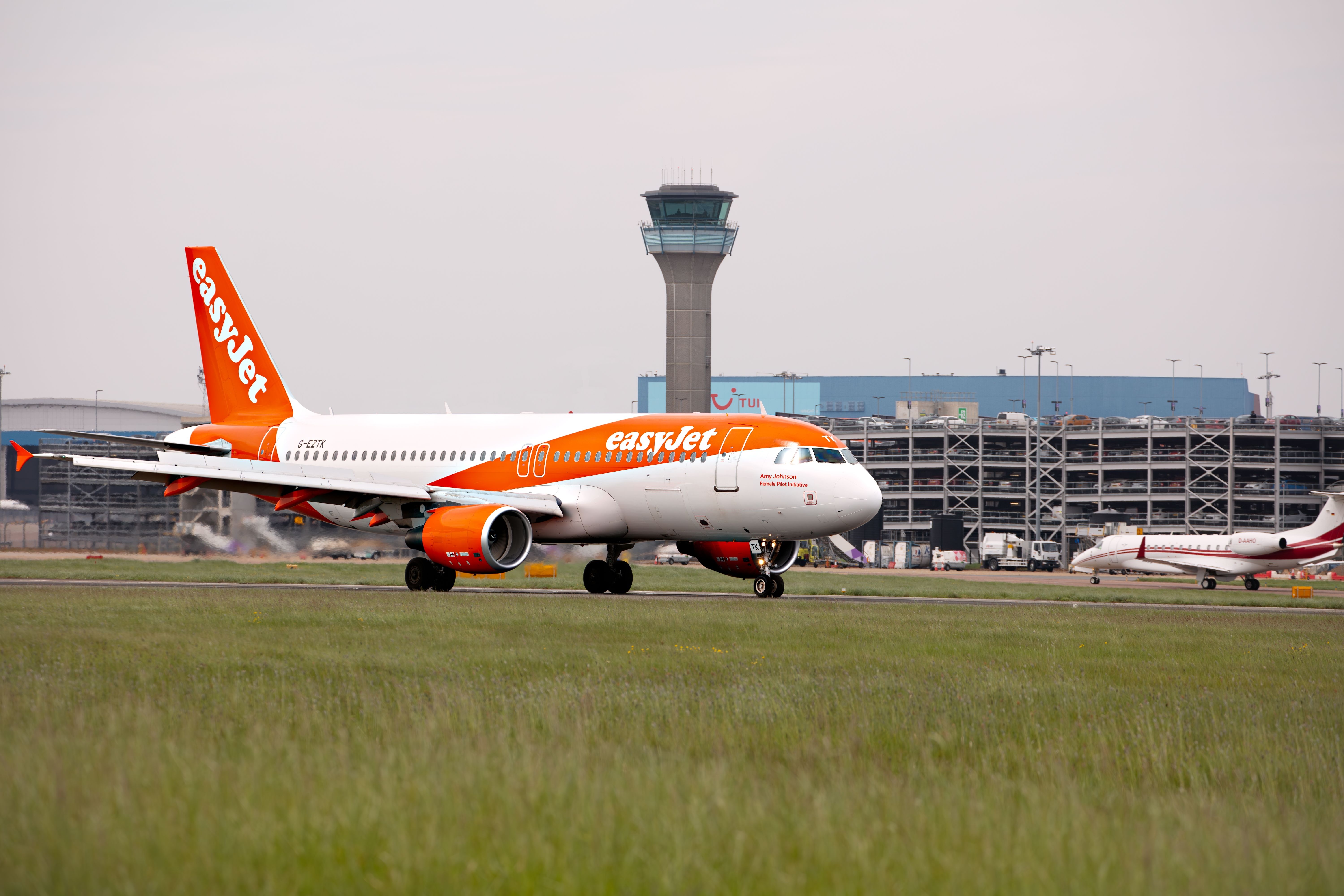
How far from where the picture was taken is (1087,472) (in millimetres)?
114188

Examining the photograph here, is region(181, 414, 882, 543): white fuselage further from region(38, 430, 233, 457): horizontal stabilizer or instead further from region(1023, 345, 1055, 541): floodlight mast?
region(1023, 345, 1055, 541): floodlight mast

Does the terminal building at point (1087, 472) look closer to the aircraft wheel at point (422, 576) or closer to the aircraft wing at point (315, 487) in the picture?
the aircraft wing at point (315, 487)

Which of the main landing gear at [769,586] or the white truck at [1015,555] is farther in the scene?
the white truck at [1015,555]

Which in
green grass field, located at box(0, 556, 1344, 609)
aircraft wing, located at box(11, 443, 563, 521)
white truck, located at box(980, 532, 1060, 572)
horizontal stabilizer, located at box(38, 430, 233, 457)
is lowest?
white truck, located at box(980, 532, 1060, 572)

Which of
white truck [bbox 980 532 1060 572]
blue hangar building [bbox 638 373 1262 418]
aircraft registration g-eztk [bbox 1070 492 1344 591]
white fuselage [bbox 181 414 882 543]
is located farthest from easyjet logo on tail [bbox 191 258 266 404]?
blue hangar building [bbox 638 373 1262 418]

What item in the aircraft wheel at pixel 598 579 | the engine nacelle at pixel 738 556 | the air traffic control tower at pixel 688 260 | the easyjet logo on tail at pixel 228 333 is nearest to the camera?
the engine nacelle at pixel 738 556

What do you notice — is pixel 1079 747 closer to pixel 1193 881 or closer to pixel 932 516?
pixel 1193 881

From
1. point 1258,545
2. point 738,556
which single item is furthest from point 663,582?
point 1258,545

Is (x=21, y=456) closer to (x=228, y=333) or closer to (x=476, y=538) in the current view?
(x=228, y=333)

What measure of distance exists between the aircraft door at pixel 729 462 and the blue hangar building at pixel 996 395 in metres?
143

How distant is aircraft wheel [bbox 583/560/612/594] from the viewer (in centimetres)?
3394

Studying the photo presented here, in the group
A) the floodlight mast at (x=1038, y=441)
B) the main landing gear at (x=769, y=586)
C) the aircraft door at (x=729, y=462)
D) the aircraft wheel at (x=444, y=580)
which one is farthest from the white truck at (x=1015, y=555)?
the aircraft wheel at (x=444, y=580)

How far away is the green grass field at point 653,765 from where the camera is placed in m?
6.21

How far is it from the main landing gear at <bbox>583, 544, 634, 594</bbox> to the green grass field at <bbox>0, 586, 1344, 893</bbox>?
13.7m
